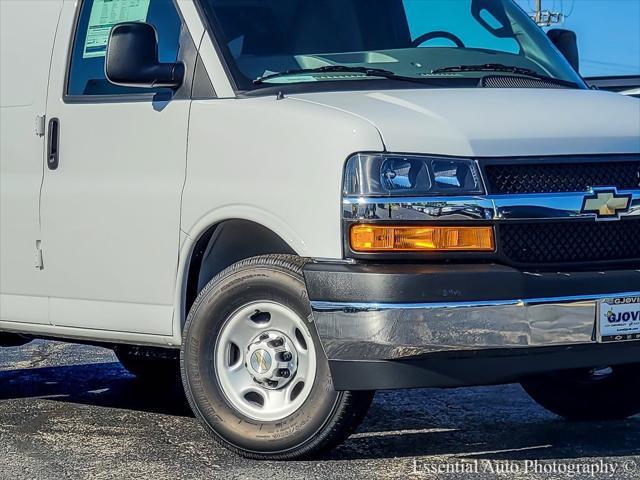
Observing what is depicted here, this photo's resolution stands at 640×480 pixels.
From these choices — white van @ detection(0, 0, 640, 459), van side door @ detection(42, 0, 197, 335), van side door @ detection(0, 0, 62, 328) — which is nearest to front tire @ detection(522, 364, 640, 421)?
white van @ detection(0, 0, 640, 459)

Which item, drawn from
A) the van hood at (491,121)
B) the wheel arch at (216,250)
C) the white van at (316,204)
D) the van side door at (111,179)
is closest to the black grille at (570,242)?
the white van at (316,204)

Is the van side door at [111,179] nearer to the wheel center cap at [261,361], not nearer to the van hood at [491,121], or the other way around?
the wheel center cap at [261,361]

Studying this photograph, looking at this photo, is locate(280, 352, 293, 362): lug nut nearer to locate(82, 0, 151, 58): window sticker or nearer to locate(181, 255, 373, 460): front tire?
locate(181, 255, 373, 460): front tire

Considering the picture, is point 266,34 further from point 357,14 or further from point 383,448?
point 383,448

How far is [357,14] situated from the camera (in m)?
6.42

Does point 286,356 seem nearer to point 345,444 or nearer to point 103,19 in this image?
point 345,444

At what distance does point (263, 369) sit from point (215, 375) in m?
0.21

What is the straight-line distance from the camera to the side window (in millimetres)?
6156

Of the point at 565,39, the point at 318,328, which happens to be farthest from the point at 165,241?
the point at 565,39

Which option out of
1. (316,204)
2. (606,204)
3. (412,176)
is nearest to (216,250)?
(316,204)

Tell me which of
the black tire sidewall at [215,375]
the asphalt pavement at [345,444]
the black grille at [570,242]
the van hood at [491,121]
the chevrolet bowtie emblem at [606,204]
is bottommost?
the asphalt pavement at [345,444]

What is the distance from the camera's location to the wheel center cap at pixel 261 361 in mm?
5544

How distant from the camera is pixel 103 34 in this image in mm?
6430

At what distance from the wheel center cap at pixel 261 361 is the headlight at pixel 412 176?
77cm
